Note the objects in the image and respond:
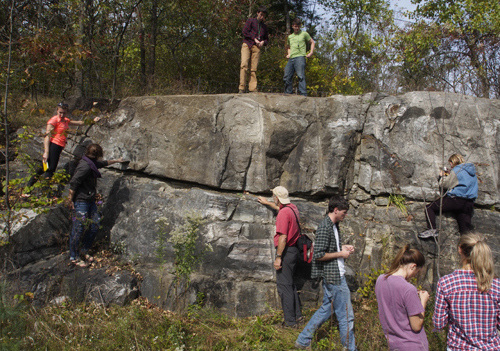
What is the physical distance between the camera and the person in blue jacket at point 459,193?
18.3 ft

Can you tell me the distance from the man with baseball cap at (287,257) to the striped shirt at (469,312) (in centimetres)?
217

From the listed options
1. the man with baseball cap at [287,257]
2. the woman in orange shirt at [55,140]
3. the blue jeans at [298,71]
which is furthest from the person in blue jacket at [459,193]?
the woman in orange shirt at [55,140]

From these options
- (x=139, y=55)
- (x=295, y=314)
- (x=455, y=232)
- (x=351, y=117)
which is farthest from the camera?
A: (x=139, y=55)

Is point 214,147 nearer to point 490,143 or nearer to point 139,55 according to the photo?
point 490,143

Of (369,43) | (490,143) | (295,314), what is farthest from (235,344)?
(369,43)

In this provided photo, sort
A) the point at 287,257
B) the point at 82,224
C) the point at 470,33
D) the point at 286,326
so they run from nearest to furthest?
the point at 286,326 → the point at 287,257 → the point at 82,224 → the point at 470,33

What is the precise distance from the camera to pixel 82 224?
558cm

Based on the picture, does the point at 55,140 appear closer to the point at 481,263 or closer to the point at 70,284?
the point at 70,284

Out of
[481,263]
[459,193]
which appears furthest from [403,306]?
[459,193]

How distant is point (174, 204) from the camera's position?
6469 millimetres

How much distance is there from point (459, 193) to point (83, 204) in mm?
5773

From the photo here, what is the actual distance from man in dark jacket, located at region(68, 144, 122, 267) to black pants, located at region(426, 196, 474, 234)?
5.26 metres

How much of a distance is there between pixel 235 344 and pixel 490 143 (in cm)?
558

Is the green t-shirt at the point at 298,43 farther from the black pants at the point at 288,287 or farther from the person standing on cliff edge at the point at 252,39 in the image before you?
the black pants at the point at 288,287
